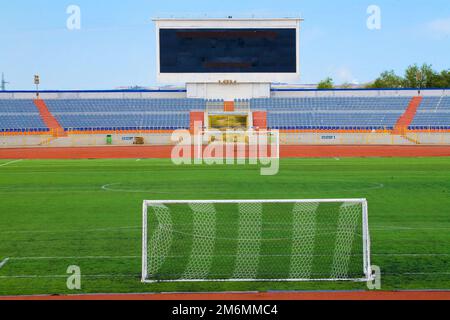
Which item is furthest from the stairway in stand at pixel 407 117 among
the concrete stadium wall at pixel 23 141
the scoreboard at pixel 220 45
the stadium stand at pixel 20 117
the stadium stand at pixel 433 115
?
the stadium stand at pixel 20 117

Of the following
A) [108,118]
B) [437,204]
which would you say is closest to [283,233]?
[437,204]

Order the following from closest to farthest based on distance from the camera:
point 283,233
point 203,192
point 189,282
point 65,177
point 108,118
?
point 189,282 < point 283,233 < point 203,192 < point 65,177 < point 108,118

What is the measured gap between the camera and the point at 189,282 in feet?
31.2

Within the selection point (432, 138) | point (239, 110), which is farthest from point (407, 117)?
point (239, 110)

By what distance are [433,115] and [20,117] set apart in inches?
1453

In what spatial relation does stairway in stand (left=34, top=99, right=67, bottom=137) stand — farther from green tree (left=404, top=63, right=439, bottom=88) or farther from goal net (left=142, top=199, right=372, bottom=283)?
green tree (left=404, top=63, right=439, bottom=88)

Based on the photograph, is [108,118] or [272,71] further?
[108,118]

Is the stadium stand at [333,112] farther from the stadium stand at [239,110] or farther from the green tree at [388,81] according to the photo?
the green tree at [388,81]

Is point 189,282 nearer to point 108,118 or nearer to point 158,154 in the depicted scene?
point 158,154

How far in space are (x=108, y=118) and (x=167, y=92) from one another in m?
6.71

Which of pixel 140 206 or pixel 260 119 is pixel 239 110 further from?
pixel 140 206

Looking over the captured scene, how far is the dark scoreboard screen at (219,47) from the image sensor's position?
1959 inches

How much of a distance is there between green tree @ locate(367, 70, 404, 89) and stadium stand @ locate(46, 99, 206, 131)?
51225 mm

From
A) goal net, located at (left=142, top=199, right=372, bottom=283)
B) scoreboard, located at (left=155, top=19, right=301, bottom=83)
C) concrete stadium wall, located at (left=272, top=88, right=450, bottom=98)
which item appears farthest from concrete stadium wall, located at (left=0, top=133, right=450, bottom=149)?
goal net, located at (left=142, top=199, right=372, bottom=283)
